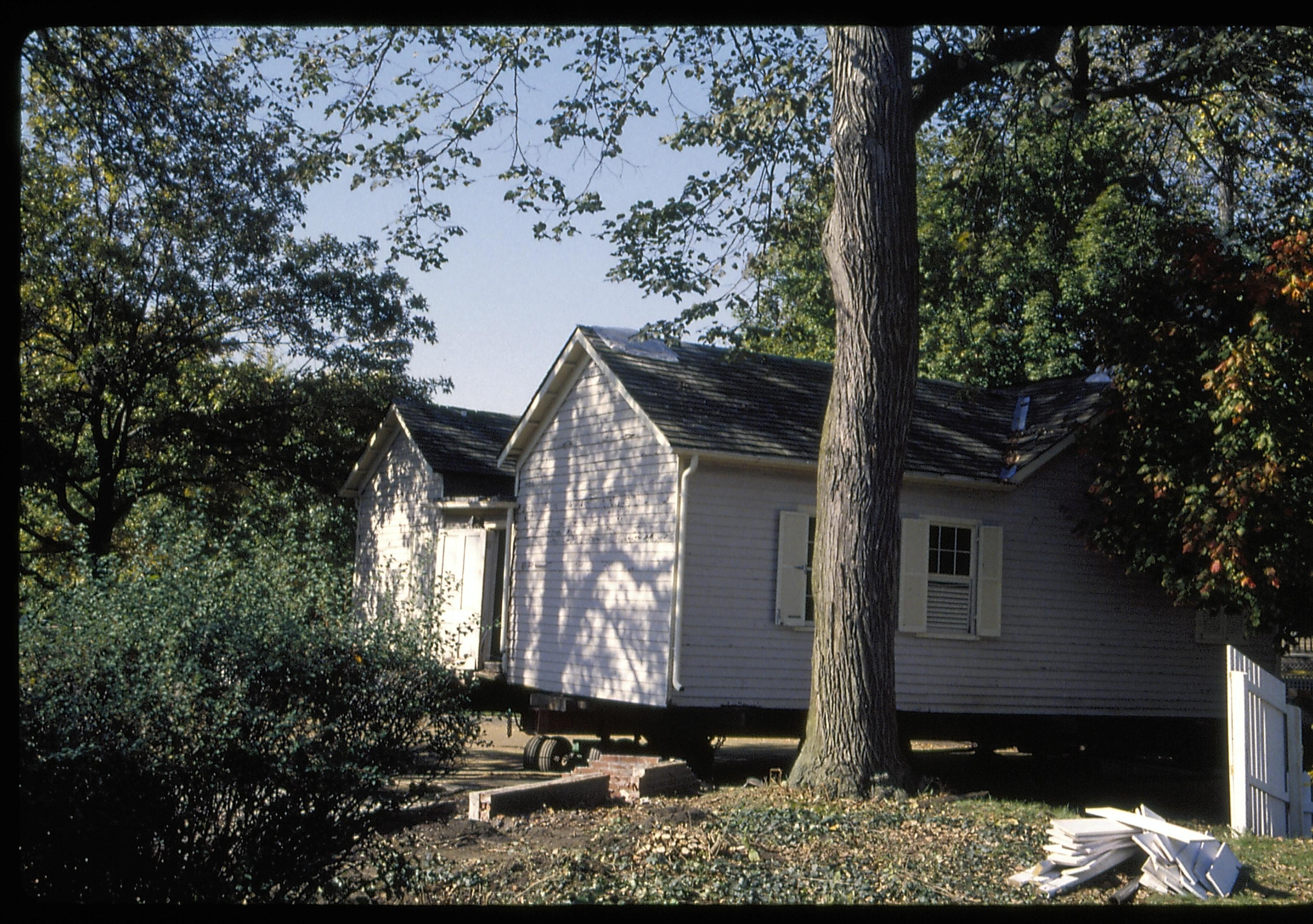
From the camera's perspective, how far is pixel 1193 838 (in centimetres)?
742

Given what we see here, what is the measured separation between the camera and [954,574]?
1467 cm

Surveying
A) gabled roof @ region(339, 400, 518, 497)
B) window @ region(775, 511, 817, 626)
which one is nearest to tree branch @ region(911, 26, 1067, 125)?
window @ region(775, 511, 817, 626)

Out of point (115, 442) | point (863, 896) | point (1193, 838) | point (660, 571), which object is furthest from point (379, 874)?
point (115, 442)

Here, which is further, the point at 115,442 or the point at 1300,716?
the point at 115,442

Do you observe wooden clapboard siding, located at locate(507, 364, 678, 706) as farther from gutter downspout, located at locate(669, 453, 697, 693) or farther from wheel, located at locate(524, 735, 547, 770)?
wheel, located at locate(524, 735, 547, 770)

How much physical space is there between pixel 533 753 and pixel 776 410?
207 inches

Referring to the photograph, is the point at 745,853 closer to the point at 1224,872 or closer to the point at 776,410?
the point at 1224,872

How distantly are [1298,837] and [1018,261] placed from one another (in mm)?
15156

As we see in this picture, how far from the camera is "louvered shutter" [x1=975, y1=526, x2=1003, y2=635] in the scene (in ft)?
47.7

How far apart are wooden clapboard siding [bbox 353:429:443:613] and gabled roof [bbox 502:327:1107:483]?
3749 mm

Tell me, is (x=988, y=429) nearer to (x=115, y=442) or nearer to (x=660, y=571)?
(x=660, y=571)

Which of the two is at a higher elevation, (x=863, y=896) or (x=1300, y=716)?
(x=1300, y=716)

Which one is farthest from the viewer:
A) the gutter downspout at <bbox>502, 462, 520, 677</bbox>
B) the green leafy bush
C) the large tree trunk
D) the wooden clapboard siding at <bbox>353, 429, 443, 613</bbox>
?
the wooden clapboard siding at <bbox>353, 429, 443, 613</bbox>

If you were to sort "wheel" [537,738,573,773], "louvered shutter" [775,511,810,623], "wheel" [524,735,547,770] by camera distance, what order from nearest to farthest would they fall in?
"louvered shutter" [775,511,810,623]
"wheel" [537,738,573,773]
"wheel" [524,735,547,770]
